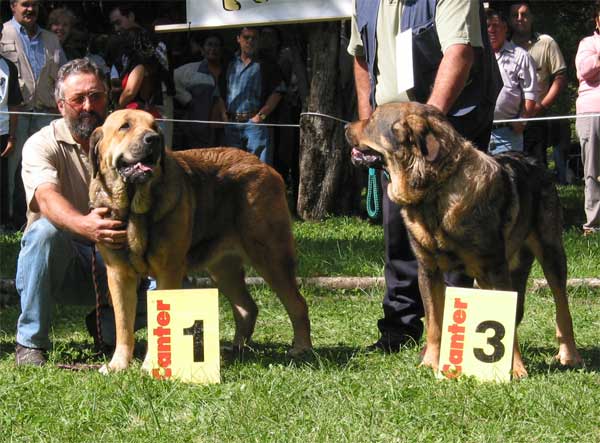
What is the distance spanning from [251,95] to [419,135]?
649 centimetres

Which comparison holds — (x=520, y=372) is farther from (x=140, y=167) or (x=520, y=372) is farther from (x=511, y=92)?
(x=511, y=92)

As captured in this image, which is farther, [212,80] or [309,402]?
[212,80]

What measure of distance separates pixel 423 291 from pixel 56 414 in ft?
6.33

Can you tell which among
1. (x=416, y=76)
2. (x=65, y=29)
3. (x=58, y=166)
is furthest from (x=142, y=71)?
(x=416, y=76)

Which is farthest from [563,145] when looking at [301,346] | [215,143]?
[301,346]

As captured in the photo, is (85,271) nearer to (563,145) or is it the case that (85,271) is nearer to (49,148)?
(49,148)

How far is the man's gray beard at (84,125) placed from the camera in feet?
17.8

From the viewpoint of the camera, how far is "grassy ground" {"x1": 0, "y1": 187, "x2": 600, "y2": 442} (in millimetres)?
4008

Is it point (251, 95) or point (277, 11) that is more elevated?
point (277, 11)

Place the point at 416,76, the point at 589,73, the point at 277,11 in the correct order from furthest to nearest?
1. the point at 277,11
2. the point at 589,73
3. the point at 416,76

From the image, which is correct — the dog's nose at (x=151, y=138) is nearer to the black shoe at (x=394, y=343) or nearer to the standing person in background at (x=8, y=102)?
the black shoe at (x=394, y=343)

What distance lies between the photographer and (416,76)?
5.32 metres

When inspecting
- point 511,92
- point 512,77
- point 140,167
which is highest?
point 512,77

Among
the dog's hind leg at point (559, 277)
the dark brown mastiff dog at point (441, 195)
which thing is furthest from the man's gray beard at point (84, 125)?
the dog's hind leg at point (559, 277)
